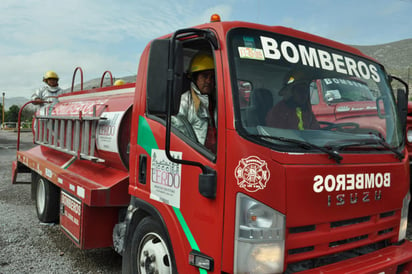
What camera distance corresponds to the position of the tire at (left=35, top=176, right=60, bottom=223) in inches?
216

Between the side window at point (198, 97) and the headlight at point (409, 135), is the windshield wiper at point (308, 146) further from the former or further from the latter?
the headlight at point (409, 135)

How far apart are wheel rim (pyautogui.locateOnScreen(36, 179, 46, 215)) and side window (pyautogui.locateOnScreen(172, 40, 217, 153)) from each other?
3.92 meters

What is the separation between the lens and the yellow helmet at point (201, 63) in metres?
2.62

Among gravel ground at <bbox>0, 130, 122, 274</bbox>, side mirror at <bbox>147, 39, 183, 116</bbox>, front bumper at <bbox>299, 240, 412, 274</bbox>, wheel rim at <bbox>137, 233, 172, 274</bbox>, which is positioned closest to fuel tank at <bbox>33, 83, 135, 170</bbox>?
wheel rim at <bbox>137, 233, 172, 274</bbox>

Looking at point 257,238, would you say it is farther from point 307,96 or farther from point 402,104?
point 402,104

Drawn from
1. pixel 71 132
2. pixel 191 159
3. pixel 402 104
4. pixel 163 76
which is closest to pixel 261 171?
pixel 191 159

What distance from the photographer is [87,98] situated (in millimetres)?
4918

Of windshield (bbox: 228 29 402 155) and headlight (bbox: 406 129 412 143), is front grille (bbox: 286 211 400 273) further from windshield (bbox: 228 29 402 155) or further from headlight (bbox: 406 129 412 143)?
headlight (bbox: 406 129 412 143)

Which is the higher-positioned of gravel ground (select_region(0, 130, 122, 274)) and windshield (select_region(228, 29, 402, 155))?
windshield (select_region(228, 29, 402, 155))

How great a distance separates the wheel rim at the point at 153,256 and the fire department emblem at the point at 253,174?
93 cm

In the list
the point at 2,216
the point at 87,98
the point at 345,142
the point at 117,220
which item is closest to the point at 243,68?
the point at 345,142

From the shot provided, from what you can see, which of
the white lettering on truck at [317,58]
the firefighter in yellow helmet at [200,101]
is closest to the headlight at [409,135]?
the white lettering on truck at [317,58]

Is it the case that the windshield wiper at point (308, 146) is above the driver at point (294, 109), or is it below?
below

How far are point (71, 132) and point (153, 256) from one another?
248 cm
